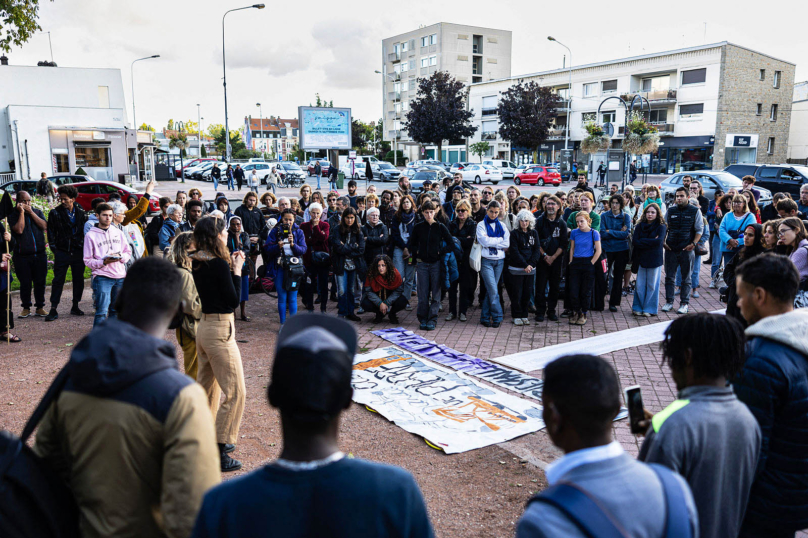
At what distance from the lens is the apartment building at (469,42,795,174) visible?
48.4 meters

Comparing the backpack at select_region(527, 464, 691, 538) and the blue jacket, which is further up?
the backpack at select_region(527, 464, 691, 538)

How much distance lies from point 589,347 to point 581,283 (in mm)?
1616

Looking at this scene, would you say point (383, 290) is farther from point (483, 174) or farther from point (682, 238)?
point (483, 174)

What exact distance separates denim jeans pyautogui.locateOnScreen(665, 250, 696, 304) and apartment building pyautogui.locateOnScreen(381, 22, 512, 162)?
6476 centimetres

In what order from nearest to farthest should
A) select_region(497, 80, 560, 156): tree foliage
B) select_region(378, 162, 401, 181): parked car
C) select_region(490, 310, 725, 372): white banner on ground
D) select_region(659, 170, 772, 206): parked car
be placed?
1. select_region(490, 310, 725, 372): white banner on ground
2. select_region(659, 170, 772, 206): parked car
3. select_region(378, 162, 401, 181): parked car
4. select_region(497, 80, 560, 156): tree foliage

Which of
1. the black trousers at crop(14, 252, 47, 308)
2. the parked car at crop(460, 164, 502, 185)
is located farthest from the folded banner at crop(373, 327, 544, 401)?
the parked car at crop(460, 164, 502, 185)

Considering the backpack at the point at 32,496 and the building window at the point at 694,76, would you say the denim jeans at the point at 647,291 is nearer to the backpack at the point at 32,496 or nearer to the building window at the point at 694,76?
the backpack at the point at 32,496

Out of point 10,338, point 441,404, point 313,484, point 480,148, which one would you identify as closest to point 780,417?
point 313,484

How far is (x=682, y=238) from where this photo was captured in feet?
31.0

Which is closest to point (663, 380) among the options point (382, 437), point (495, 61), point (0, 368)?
point (382, 437)

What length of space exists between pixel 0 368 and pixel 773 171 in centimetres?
2431

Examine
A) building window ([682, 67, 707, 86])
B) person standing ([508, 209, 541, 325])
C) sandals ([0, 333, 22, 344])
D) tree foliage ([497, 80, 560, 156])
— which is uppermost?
building window ([682, 67, 707, 86])

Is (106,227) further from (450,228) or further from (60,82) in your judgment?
(60,82)

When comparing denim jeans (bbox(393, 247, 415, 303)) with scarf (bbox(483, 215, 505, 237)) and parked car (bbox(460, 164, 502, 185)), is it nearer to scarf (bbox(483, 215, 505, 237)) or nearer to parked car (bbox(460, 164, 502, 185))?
scarf (bbox(483, 215, 505, 237))
